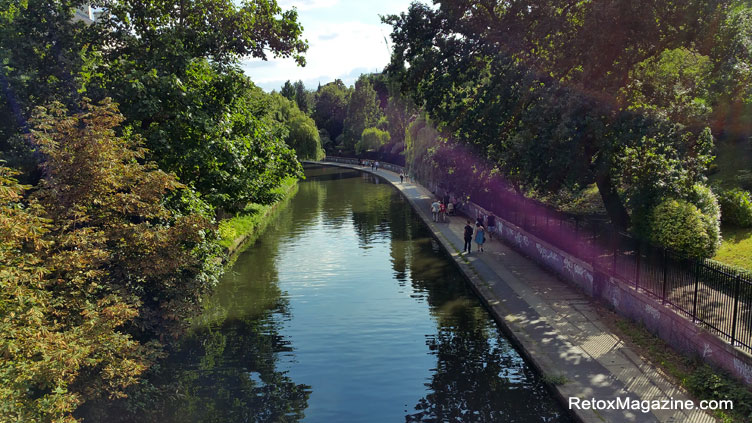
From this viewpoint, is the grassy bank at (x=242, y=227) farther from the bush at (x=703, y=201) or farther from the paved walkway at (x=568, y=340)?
the bush at (x=703, y=201)

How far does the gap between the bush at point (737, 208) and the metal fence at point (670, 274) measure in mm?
4728

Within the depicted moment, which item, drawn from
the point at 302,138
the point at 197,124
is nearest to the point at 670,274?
the point at 197,124

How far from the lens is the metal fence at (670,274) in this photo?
11.4 metres

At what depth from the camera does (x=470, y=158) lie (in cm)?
3198

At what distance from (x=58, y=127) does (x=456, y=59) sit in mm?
17070

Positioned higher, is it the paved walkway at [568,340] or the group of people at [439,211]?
the group of people at [439,211]

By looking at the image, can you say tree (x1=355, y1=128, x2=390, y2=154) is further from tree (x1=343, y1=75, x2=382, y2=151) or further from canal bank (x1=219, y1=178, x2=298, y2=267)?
canal bank (x1=219, y1=178, x2=298, y2=267)

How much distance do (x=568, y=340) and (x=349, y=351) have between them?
5.82m

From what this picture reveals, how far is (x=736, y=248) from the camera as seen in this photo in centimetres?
A: 1838

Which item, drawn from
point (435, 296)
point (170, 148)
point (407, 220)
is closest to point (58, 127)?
point (170, 148)

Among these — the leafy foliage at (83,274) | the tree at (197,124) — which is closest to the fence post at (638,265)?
the leafy foliage at (83,274)

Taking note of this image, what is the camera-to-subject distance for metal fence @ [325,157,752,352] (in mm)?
11414

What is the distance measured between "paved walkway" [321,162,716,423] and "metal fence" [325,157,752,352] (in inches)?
58.3

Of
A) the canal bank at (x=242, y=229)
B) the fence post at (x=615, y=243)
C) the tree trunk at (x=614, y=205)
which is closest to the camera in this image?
the fence post at (x=615, y=243)
